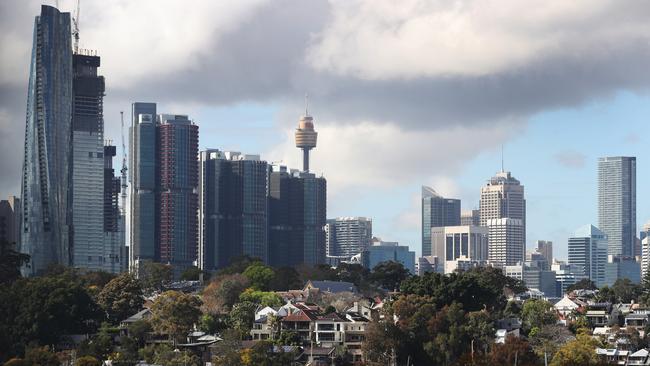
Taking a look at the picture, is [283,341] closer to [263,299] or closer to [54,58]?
[263,299]

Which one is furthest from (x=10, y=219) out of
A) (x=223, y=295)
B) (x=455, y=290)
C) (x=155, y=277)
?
(x=455, y=290)

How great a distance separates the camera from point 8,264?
123938 millimetres

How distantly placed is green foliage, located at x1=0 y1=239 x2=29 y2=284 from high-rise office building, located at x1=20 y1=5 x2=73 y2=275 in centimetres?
4278

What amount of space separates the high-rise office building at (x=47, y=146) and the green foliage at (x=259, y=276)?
50836 mm

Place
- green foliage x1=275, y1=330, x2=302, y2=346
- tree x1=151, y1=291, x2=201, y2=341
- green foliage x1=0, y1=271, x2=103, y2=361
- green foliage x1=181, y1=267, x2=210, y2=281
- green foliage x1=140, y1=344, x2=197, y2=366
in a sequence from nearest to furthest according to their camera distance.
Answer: green foliage x1=140, y1=344, x2=197, y2=366
green foliage x1=0, y1=271, x2=103, y2=361
green foliage x1=275, y1=330, x2=302, y2=346
tree x1=151, y1=291, x2=201, y2=341
green foliage x1=181, y1=267, x2=210, y2=281

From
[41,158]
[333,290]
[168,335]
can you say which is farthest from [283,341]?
[41,158]

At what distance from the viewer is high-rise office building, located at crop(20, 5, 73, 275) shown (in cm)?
17675

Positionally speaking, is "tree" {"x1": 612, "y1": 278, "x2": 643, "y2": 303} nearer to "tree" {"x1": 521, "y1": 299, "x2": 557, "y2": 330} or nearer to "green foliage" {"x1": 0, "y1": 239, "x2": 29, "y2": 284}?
"tree" {"x1": 521, "y1": 299, "x2": 557, "y2": 330}

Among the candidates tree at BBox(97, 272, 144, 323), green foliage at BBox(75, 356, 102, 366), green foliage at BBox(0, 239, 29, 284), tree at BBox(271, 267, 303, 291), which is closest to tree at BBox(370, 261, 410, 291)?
tree at BBox(271, 267, 303, 291)

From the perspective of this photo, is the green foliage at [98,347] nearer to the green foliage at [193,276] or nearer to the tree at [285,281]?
the tree at [285,281]

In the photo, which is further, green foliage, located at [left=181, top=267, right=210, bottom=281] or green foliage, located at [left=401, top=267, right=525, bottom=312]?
green foliage, located at [left=181, top=267, right=210, bottom=281]

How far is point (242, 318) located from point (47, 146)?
79.6 m

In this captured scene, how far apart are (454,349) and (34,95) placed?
96698mm

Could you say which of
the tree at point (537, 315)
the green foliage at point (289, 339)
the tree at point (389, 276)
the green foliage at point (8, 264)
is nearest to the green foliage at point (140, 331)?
the green foliage at point (289, 339)
